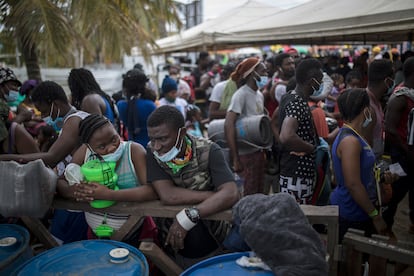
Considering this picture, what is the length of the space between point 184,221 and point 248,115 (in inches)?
87.9

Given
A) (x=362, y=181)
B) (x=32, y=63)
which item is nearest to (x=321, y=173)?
(x=362, y=181)

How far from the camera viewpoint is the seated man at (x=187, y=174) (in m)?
1.99

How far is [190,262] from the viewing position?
6.93ft

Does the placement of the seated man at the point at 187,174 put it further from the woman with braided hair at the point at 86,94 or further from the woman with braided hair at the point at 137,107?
the woman with braided hair at the point at 137,107

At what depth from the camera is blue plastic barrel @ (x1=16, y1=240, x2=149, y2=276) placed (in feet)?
5.28

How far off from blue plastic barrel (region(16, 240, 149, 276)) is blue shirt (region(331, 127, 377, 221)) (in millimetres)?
1538

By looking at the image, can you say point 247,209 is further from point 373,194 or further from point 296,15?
point 296,15

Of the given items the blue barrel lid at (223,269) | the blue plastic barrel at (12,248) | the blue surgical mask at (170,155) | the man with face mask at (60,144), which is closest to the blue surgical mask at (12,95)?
the man with face mask at (60,144)

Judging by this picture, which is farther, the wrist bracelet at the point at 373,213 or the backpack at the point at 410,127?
the backpack at the point at 410,127

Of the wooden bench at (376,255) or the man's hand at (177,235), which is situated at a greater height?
the man's hand at (177,235)

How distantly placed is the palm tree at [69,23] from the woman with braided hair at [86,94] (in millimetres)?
1897

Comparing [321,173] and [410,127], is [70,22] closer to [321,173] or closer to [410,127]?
[321,173]

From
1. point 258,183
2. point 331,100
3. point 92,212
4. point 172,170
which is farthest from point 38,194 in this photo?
point 331,100

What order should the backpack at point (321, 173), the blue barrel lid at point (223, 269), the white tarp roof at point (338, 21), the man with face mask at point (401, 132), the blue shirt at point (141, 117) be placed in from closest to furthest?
1. the blue barrel lid at point (223, 269)
2. the backpack at point (321, 173)
3. the man with face mask at point (401, 132)
4. the white tarp roof at point (338, 21)
5. the blue shirt at point (141, 117)
